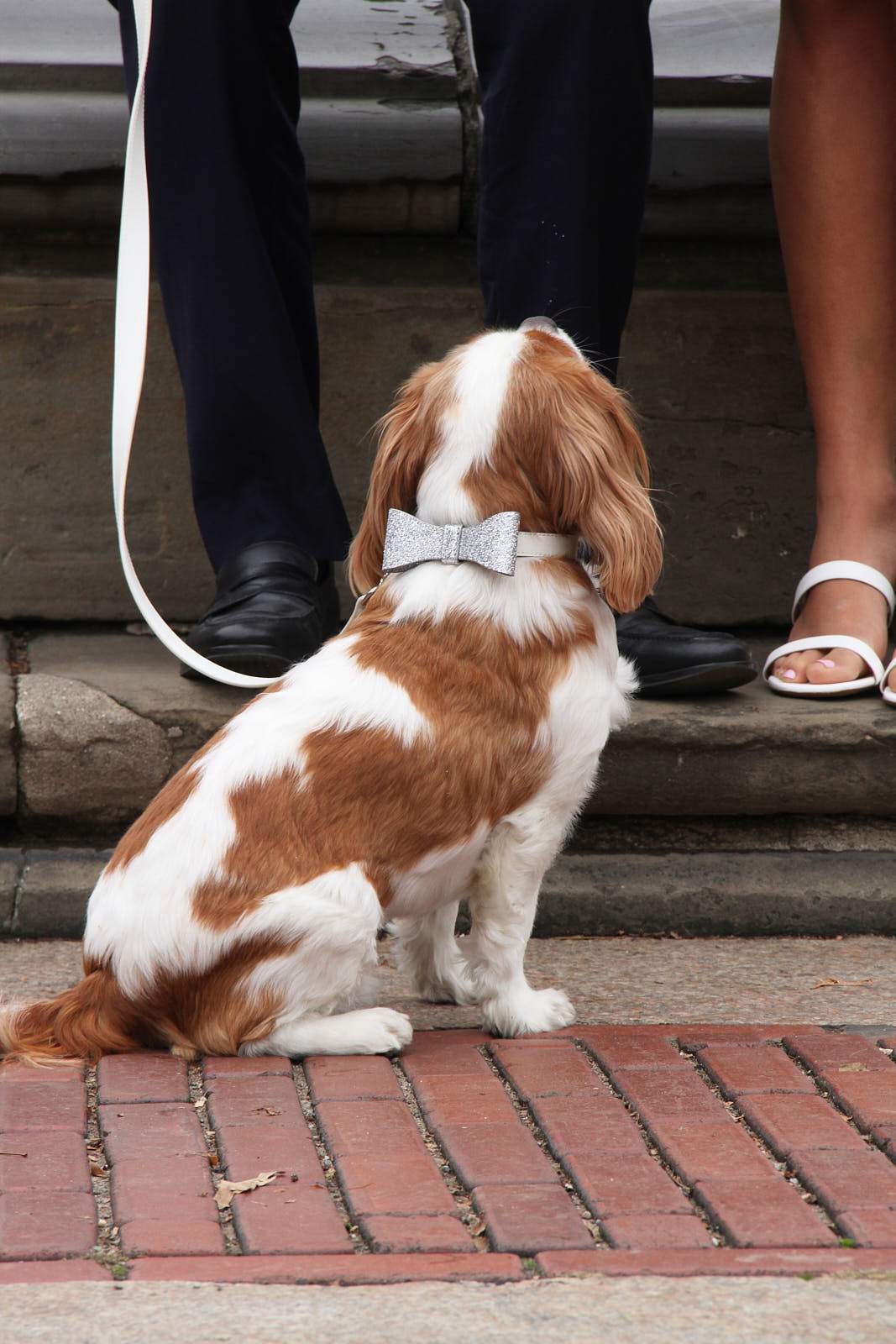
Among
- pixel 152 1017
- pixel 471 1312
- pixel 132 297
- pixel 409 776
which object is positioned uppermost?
pixel 132 297

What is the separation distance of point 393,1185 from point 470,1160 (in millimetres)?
128

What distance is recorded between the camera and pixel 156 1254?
1.83m

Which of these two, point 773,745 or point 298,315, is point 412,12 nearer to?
point 298,315

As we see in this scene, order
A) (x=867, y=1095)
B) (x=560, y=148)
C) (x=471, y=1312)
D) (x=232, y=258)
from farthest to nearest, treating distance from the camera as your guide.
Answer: (x=232, y=258), (x=560, y=148), (x=867, y=1095), (x=471, y=1312)

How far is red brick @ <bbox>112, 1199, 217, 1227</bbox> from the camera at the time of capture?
1919 millimetres

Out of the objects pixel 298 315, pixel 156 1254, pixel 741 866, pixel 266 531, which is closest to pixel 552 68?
pixel 298 315

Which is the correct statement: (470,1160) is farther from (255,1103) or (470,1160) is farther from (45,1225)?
(45,1225)

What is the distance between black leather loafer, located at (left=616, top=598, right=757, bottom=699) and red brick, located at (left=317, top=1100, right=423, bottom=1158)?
1.32 m

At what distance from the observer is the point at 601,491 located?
253 centimetres

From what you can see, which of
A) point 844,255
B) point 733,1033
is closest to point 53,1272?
point 733,1033

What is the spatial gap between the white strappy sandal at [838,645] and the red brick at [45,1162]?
1895 mm

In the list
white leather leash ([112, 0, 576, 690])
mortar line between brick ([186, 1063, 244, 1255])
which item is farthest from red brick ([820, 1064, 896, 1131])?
white leather leash ([112, 0, 576, 690])

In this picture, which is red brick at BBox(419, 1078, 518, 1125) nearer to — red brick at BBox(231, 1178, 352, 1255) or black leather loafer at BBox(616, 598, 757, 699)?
red brick at BBox(231, 1178, 352, 1255)

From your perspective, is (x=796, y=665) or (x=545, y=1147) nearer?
(x=545, y=1147)
